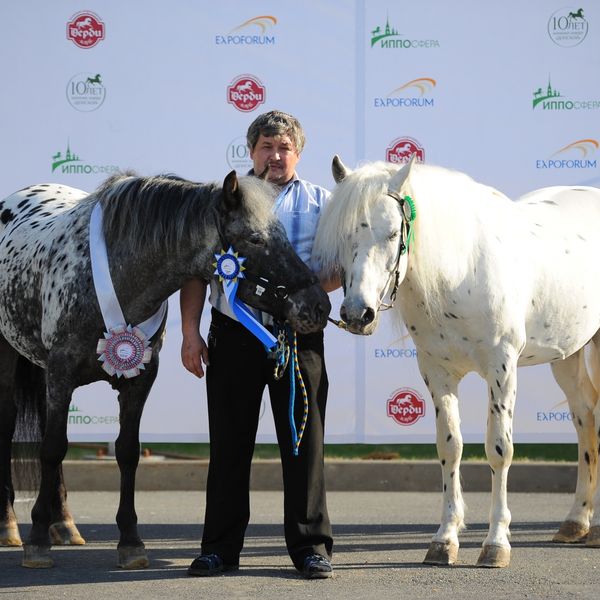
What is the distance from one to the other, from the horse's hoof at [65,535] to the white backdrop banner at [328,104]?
6.15 ft

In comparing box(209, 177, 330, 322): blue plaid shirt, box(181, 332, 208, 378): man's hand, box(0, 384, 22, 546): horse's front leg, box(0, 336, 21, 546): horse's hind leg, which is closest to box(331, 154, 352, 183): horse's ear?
box(209, 177, 330, 322): blue plaid shirt

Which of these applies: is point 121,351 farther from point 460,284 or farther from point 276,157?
point 460,284

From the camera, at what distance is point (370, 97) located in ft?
26.3

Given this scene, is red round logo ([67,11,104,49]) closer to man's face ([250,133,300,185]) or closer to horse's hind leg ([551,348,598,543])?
man's face ([250,133,300,185])

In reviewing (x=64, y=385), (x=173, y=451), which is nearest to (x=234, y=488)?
(x=64, y=385)

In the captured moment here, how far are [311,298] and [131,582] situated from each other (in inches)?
61.5

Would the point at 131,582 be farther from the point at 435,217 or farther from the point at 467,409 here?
the point at 467,409

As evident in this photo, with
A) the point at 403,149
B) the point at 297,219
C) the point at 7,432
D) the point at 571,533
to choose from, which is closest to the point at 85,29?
the point at 403,149

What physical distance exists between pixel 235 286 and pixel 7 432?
2.09 m

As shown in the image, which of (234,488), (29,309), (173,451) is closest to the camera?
(234,488)

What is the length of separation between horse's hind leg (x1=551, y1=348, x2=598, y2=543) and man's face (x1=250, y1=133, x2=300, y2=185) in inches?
92.6

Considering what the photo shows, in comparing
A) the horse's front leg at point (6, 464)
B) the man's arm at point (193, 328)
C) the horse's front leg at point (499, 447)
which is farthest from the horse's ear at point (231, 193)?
the horse's front leg at point (6, 464)

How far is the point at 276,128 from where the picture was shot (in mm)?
5203

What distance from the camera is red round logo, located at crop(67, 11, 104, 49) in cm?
808
